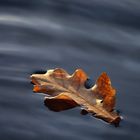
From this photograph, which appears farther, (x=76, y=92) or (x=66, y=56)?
(x=66, y=56)

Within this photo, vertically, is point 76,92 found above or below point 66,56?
below

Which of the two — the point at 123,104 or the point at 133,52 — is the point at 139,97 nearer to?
the point at 123,104

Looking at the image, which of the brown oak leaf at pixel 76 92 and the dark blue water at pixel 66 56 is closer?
the dark blue water at pixel 66 56

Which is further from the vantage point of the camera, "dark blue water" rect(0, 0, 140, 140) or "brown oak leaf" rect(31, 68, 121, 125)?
"brown oak leaf" rect(31, 68, 121, 125)

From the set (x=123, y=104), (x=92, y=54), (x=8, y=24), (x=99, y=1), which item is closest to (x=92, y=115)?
(x=123, y=104)
